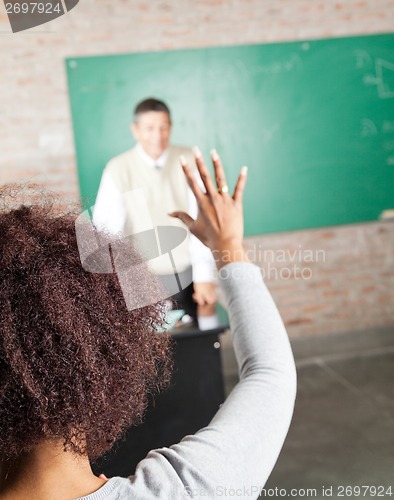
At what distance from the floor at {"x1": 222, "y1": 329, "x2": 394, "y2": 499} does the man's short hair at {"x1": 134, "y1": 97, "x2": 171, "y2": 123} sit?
3.95 ft

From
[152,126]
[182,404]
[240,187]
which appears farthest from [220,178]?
[152,126]

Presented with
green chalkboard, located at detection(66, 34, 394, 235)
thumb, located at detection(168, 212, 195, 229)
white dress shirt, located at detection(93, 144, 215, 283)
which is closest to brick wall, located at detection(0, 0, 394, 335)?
green chalkboard, located at detection(66, 34, 394, 235)

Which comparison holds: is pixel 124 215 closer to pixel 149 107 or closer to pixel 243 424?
pixel 243 424

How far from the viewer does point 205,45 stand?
318 centimetres

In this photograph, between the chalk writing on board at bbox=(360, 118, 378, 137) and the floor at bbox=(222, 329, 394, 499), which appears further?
the chalk writing on board at bbox=(360, 118, 378, 137)

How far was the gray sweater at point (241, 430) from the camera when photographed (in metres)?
0.58

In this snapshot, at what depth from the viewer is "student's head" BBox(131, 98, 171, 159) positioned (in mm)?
2955

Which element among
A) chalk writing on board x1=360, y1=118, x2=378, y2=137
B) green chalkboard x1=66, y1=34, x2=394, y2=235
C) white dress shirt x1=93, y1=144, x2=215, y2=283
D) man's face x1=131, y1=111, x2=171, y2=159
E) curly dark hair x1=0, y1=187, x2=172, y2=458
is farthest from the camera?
chalk writing on board x1=360, y1=118, x2=378, y2=137

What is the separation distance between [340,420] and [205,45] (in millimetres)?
1850

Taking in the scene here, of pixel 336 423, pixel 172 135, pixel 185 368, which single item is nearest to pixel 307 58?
pixel 172 135

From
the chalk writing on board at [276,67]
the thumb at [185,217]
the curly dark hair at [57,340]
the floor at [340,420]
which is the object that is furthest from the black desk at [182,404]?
the chalk writing on board at [276,67]

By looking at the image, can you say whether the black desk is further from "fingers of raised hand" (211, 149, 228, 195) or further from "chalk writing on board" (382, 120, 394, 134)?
"chalk writing on board" (382, 120, 394, 134)

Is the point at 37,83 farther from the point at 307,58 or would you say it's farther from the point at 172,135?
the point at 307,58

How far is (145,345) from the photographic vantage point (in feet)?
2.04
